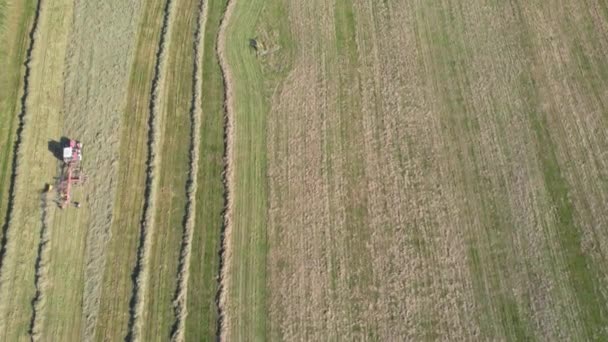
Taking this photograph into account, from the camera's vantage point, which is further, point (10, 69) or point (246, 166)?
point (10, 69)

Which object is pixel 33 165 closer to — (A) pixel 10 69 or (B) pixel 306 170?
(A) pixel 10 69

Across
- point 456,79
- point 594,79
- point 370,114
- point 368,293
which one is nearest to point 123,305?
point 368,293

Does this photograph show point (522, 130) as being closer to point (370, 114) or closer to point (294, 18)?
point (370, 114)

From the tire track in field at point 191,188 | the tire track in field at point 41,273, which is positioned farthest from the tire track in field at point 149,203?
the tire track in field at point 41,273

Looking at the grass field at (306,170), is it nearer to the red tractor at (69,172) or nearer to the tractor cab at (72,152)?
the red tractor at (69,172)

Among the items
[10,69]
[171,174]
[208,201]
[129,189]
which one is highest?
[10,69]

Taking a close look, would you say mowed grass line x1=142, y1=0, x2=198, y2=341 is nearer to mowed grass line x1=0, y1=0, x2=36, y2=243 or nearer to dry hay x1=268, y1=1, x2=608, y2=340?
dry hay x1=268, y1=1, x2=608, y2=340

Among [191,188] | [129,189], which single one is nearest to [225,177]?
[191,188]
